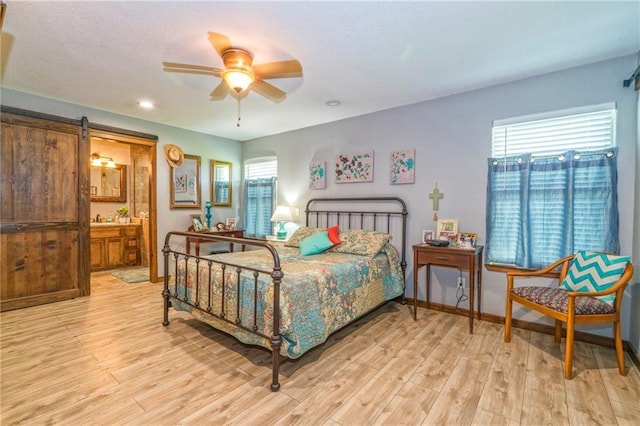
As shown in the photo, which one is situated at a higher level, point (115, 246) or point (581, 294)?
point (581, 294)

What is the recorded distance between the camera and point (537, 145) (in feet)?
9.63

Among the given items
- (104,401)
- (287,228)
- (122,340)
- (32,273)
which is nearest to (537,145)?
(287,228)


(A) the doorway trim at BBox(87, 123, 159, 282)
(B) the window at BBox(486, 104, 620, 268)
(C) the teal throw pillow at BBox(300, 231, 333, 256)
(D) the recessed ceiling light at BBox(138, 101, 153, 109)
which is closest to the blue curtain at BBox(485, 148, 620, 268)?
(B) the window at BBox(486, 104, 620, 268)

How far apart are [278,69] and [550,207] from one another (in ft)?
9.27

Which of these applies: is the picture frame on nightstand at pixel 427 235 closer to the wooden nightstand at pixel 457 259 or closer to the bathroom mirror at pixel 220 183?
the wooden nightstand at pixel 457 259

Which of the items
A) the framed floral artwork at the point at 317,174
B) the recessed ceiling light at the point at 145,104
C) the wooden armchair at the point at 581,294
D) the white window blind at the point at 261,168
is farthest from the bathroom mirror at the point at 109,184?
the wooden armchair at the point at 581,294

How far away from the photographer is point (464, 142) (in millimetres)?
3336

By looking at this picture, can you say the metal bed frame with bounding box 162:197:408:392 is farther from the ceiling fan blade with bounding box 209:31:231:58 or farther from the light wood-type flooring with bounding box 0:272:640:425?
the ceiling fan blade with bounding box 209:31:231:58

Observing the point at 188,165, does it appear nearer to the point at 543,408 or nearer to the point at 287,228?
the point at 287,228

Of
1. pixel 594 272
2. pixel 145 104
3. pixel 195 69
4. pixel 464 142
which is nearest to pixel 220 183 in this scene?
pixel 145 104

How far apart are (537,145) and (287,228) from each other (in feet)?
11.5

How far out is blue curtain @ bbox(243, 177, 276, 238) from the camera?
17.4 feet

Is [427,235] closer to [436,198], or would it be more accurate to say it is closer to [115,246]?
[436,198]

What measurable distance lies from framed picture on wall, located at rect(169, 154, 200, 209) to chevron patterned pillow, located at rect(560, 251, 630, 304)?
511cm
